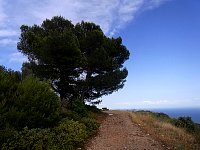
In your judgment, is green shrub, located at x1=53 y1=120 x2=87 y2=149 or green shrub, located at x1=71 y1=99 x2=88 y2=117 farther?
green shrub, located at x1=71 y1=99 x2=88 y2=117

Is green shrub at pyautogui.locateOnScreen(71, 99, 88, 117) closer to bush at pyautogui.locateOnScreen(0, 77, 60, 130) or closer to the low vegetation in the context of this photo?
the low vegetation

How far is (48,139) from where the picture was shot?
14.7 m

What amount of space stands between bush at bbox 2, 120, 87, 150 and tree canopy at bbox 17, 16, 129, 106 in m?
9.89

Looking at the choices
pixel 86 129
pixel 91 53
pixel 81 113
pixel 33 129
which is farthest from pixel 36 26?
pixel 33 129

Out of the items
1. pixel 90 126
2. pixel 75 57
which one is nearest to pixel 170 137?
pixel 90 126

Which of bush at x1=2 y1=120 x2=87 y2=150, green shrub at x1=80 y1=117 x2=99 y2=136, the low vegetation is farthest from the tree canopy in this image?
bush at x1=2 y1=120 x2=87 y2=150

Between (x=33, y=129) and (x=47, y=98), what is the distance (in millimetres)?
2409

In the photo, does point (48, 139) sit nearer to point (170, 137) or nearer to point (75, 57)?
point (170, 137)

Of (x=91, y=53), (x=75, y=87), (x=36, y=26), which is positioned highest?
(x=36, y=26)

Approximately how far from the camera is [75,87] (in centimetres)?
3005

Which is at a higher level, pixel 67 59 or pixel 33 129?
pixel 67 59

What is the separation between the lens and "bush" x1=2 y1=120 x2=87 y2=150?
13.8 meters

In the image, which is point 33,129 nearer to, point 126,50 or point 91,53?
point 91,53

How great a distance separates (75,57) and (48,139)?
12.8 metres
